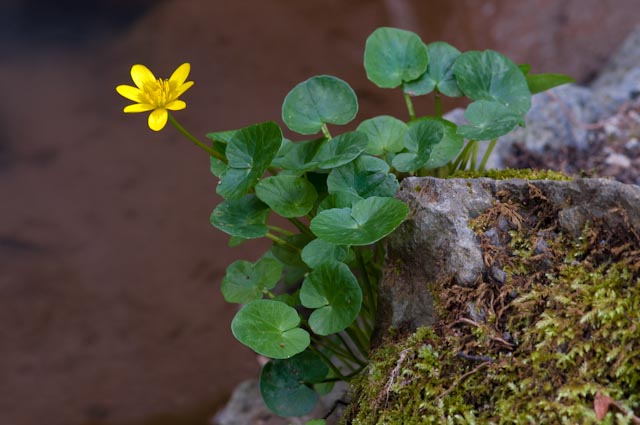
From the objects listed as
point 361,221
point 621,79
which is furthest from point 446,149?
point 621,79

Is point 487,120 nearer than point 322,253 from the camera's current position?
No

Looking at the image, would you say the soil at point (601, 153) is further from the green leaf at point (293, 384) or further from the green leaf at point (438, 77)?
the green leaf at point (293, 384)

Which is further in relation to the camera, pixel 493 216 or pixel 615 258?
pixel 493 216

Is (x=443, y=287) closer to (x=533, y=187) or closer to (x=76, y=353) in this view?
(x=533, y=187)

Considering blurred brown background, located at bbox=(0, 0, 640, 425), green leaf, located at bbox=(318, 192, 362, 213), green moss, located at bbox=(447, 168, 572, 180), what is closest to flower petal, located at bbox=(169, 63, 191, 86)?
green leaf, located at bbox=(318, 192, 362, 213)

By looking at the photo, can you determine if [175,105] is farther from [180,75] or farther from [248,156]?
[248,156]

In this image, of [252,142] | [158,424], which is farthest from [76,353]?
[252,142]

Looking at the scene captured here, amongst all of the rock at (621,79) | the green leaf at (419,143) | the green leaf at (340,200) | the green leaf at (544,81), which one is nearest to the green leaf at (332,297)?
the green leaf at (340,200)
